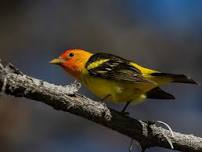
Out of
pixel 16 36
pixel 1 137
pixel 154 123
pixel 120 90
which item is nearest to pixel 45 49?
pixel 16 36

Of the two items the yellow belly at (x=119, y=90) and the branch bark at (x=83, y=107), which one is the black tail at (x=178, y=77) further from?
the branch bark at (x=83, y=107)

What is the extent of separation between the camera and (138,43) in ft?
37.5

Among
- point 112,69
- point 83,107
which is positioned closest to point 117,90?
point 112,69

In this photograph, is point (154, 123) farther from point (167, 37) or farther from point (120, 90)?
point (167, 37)

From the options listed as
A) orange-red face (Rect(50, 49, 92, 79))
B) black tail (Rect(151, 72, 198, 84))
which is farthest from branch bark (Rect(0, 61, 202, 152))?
orange-red face (Rect(50, 49, 92, 79))

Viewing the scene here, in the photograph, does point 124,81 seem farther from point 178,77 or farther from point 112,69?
point 178,77

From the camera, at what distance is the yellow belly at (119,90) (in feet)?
20.0

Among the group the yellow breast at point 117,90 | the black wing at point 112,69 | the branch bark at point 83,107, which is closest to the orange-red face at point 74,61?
the black wing at point 112,69

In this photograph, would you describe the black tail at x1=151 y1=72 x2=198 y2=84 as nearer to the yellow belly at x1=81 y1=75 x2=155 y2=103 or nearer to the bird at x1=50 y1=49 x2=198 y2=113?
the bird at x1=50 y1=49 x2=198 y2=113

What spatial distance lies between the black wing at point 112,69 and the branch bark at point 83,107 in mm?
850

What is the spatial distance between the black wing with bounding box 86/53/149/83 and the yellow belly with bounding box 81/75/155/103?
0.17 feet

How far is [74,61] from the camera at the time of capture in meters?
6.72

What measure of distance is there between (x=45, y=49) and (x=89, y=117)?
270 inches

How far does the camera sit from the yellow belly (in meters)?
6.09
